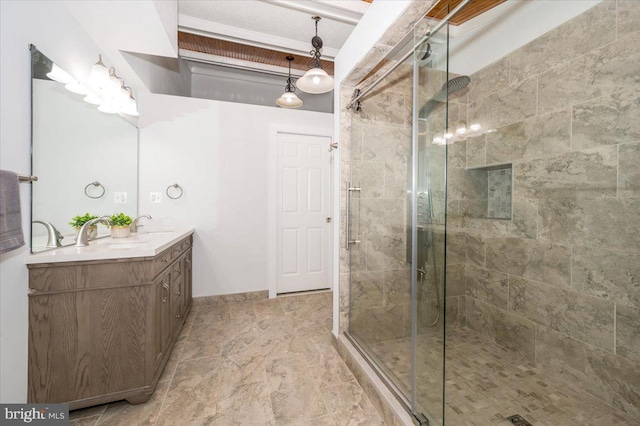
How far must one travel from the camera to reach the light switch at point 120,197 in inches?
91.9

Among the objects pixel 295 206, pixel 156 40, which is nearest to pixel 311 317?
pixel 295 206

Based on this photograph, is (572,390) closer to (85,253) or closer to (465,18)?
(465,18)

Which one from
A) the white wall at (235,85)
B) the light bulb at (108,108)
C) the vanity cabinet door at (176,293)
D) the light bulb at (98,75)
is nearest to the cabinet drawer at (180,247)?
the vanity cabinet door at (176,293)

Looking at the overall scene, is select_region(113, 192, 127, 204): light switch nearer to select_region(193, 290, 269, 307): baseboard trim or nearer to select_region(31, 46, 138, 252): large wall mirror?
select_region(31, 46, 138, 252): large wall mirror

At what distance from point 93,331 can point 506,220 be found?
2.99 m

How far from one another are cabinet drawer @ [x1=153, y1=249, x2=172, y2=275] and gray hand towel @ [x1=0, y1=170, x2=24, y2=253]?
576mm

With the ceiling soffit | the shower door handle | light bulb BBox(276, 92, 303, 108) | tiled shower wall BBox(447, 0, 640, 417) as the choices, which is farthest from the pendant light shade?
tiled shower wall BBox(447, 0, 640, 417)

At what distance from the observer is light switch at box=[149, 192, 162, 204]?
112 inches

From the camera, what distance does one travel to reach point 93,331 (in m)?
1.45

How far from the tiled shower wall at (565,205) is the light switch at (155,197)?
9.49 feet

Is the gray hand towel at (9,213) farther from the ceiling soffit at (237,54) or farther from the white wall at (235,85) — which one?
the white wall at (235,85)

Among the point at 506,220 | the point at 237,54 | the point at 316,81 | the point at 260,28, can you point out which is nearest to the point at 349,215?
the point at 316,81

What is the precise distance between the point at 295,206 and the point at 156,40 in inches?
82.5

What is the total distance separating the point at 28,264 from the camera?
136cm
